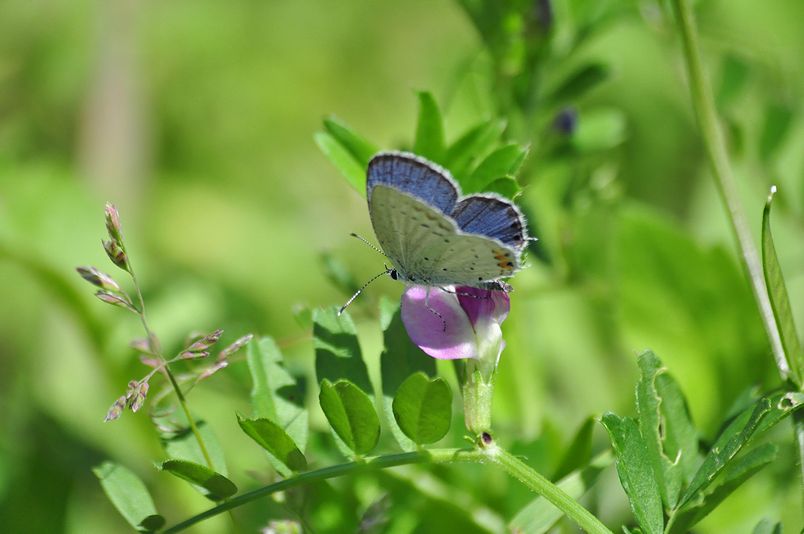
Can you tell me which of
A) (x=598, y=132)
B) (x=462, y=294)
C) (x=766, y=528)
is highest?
(x=598, y=132)

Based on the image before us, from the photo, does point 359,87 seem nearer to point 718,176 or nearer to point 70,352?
point 70,352

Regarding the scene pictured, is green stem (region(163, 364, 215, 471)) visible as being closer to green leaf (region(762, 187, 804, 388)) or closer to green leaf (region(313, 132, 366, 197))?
green leaf (region(313, 132, 366, 197))

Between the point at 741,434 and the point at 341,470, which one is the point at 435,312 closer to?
the point at 341,470

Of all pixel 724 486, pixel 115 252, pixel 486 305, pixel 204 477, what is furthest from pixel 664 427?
pixel 115 252

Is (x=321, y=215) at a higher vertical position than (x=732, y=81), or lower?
→ lower

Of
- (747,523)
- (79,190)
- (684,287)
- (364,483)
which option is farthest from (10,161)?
(747,523)

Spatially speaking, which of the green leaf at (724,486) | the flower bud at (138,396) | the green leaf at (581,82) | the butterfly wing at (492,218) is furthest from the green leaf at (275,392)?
the green leaf at (581,82)

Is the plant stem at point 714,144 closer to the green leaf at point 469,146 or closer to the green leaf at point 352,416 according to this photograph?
the green leaf at point 469,146
